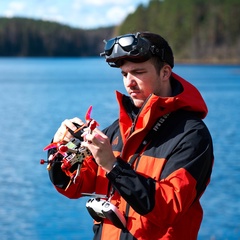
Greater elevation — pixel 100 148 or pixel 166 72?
pixel 166 72

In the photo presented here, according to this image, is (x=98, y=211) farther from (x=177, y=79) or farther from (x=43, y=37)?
(x=43, y=37)

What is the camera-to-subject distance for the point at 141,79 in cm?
323

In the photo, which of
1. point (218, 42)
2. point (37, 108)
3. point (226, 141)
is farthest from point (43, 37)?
point (226, 141)

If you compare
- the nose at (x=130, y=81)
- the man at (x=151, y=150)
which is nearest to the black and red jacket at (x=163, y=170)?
the man at (x=151, y=150)

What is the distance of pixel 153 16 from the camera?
13738cm

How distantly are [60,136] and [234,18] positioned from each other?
116 m

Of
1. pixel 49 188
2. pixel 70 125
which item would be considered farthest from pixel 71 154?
pixel 49 188

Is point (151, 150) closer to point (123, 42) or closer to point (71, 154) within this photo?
point (71, 154)

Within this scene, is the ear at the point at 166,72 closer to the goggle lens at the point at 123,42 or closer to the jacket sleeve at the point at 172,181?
the goggle lens at the point at 123,42

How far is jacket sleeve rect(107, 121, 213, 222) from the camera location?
298cm

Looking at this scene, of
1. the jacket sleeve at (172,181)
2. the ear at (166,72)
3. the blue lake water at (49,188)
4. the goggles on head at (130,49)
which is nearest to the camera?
the jacket sleeve at (172,181)

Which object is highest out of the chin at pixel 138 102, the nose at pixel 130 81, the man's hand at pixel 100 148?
the nose at pixel 130 81

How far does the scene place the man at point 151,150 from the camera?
3.00 meters

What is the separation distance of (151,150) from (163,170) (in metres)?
0.12
